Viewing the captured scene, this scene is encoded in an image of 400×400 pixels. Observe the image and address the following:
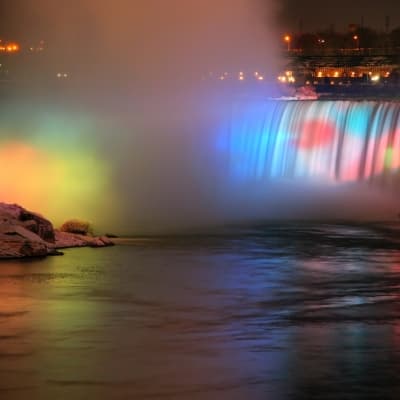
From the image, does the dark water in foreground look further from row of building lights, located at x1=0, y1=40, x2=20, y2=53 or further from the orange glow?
row of building lights, located at x1=0, y1=40, x2=20, y2=53

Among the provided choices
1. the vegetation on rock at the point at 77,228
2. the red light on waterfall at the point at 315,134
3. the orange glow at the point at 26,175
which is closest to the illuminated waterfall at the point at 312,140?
the red light on waterfall at the point at 315,134

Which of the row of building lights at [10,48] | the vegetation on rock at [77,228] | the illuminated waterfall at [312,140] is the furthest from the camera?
the row of building lights at [10,48]

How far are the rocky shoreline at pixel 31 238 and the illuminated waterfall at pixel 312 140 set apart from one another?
13.9 m

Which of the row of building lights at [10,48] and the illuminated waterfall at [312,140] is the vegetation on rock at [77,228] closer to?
the illuminated waterfall at [312,140]

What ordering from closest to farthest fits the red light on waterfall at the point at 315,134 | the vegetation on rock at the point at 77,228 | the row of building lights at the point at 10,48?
the vegetation on rock at the point at 77,228 → the red light on waterfall at the point at 315,134 → the row of building lights at the point at 10,48

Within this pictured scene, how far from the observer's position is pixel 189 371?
38.1 ft

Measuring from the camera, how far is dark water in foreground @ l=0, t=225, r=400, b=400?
1124 centimetres

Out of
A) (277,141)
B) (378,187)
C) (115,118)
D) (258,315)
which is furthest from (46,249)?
(115,118)

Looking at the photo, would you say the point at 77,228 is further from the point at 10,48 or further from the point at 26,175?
the point at 10,48

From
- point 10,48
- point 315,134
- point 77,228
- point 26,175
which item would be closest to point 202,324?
point 77,228

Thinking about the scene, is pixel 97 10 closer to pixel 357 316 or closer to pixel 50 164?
pixel 50 164

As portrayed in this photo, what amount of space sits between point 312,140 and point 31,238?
18.1 meters

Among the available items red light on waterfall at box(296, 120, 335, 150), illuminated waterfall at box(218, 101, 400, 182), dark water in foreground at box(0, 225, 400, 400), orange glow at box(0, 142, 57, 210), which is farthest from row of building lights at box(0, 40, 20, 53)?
dark water in foreground at box(0, 225, 400, 400)

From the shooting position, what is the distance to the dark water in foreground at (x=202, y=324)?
11242 mm
